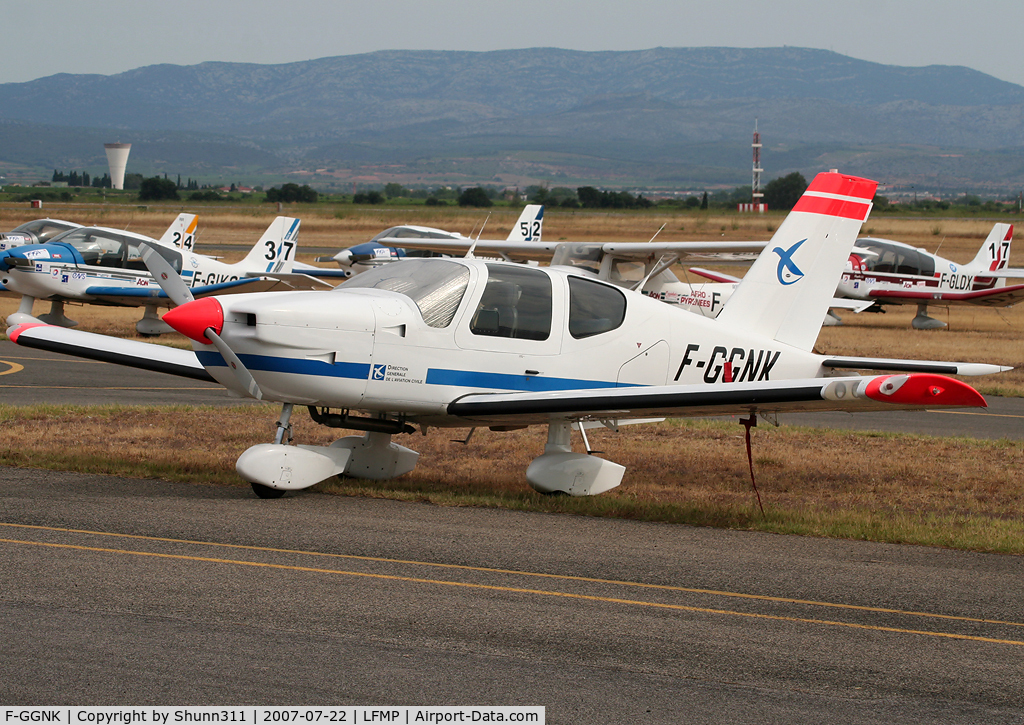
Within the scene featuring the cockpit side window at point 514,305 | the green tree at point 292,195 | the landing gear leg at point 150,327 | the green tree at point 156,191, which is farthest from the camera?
the green tree at point 292,195

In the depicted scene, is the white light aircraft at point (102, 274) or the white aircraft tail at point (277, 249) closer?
the white light aircraft at point (102, 274)

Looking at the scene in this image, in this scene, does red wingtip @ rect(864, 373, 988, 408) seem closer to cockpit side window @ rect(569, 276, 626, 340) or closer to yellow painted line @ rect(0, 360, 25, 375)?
cockpit side window @ rect(569, 276, 626, 340)

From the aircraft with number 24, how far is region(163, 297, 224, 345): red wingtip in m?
0.01

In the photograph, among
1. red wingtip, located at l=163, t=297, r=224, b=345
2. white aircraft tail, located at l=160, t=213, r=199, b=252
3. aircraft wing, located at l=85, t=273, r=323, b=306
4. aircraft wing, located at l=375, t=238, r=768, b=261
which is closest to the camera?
red wingtip, located at l=163, t=297, r=224, b=345

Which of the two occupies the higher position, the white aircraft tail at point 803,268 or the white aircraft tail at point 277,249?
the white aircraft tail at point 277,249

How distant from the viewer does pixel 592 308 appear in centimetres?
985

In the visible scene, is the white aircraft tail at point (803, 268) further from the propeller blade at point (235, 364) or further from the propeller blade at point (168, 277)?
the propeller blade at point (168, 277)

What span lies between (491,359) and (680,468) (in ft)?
11.2

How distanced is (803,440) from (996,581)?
665 centimetres

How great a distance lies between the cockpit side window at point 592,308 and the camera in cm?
974

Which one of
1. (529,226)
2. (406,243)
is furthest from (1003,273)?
(406,243)

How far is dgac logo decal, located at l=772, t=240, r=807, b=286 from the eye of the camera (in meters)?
11.2

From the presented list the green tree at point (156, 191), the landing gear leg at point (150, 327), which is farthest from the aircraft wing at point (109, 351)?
the green tree at point (156, 191)
